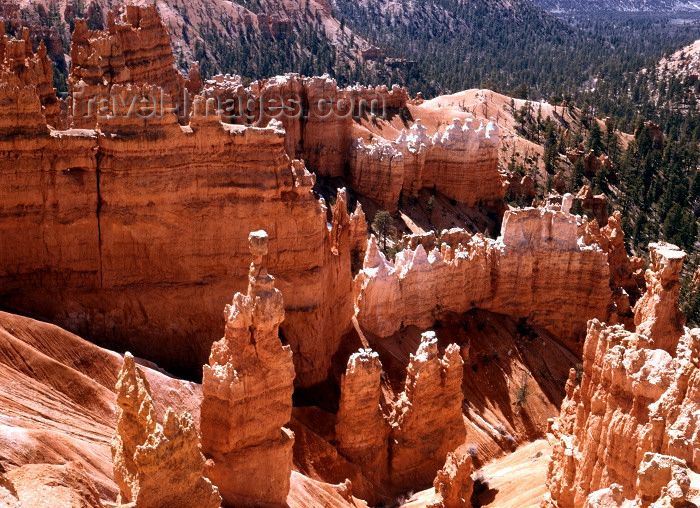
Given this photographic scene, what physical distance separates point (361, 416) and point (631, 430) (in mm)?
10698

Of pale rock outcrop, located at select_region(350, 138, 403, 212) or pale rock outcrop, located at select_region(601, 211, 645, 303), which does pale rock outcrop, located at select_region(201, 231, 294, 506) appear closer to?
pale rock outcrop, located at select_region(601, 211, 645, 303)

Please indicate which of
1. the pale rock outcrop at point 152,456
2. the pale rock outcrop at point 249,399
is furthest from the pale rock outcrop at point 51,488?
the pale rock outcrop at point 249,399

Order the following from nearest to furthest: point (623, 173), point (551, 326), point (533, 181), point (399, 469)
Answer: point (399, 469)
point (551, 326)
point (533, 181)
point (623, 173)

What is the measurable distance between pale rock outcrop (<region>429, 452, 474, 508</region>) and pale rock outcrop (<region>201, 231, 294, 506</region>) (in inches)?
227

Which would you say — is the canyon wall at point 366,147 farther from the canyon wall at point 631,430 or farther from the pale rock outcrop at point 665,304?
the canyon wall at point 631,430

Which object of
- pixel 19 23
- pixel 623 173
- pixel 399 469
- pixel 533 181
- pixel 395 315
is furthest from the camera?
pixel 19 23

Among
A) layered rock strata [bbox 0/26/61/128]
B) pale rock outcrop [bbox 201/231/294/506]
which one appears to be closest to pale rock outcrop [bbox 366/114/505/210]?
layered rock strata [bbox 0/26/61/128]

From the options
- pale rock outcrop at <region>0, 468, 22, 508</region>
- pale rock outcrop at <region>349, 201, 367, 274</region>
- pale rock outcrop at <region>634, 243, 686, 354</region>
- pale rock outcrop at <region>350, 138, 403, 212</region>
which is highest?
pale rock outcrop at <region>0, 468, 22, 508</region>

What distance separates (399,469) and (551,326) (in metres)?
13.9

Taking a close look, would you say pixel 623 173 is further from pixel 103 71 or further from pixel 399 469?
pixel 399 469

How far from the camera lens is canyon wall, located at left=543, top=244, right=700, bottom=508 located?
Answer: 11484mm

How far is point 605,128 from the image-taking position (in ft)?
307

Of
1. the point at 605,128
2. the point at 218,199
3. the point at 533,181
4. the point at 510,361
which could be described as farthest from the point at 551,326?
the point at 605,128

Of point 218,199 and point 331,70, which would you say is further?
point 331,70
